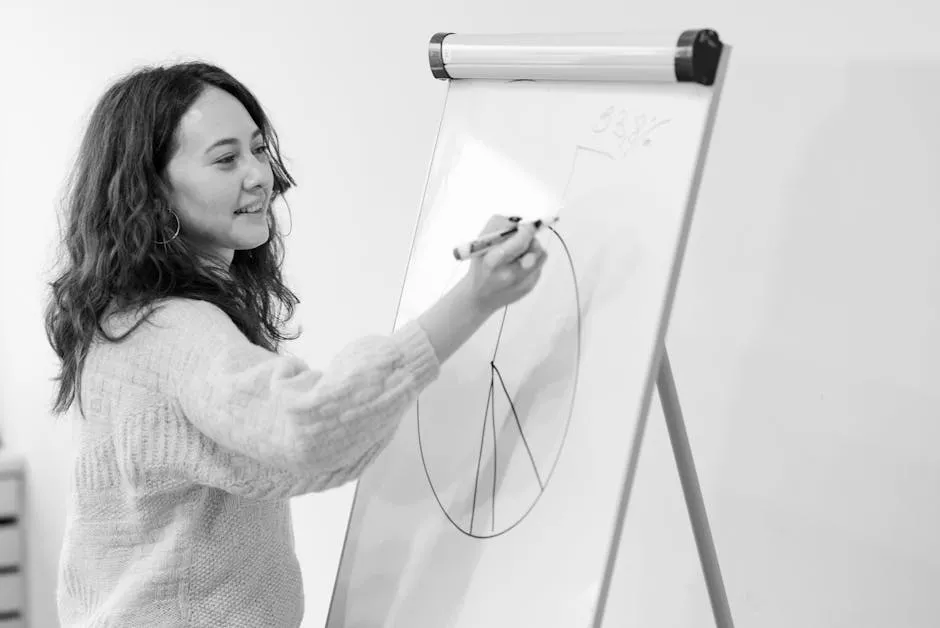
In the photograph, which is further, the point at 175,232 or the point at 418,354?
the point at 175,232

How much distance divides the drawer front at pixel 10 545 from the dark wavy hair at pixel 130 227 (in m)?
1.73

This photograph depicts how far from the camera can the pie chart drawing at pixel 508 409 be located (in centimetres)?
116

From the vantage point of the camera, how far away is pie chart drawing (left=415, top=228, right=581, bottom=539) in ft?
3.81

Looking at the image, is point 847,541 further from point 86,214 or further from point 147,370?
point 86,214

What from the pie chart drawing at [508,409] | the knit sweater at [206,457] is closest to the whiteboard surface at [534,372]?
the pie chart drawing at [508,409]

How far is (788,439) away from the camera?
1499 millimetres

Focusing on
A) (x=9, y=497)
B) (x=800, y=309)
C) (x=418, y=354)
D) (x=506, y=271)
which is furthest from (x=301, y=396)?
(x=9, y=497)

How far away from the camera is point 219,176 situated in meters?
1.24

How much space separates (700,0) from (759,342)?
472 millimetres

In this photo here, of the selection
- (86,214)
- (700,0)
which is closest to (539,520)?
(86,214)

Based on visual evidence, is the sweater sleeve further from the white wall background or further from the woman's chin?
the white wall background

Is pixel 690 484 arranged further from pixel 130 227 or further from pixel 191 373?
pixel 130 227

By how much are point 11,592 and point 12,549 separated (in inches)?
4.2

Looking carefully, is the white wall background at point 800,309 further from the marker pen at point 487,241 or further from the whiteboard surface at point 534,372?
the marker pen at point 487,241
